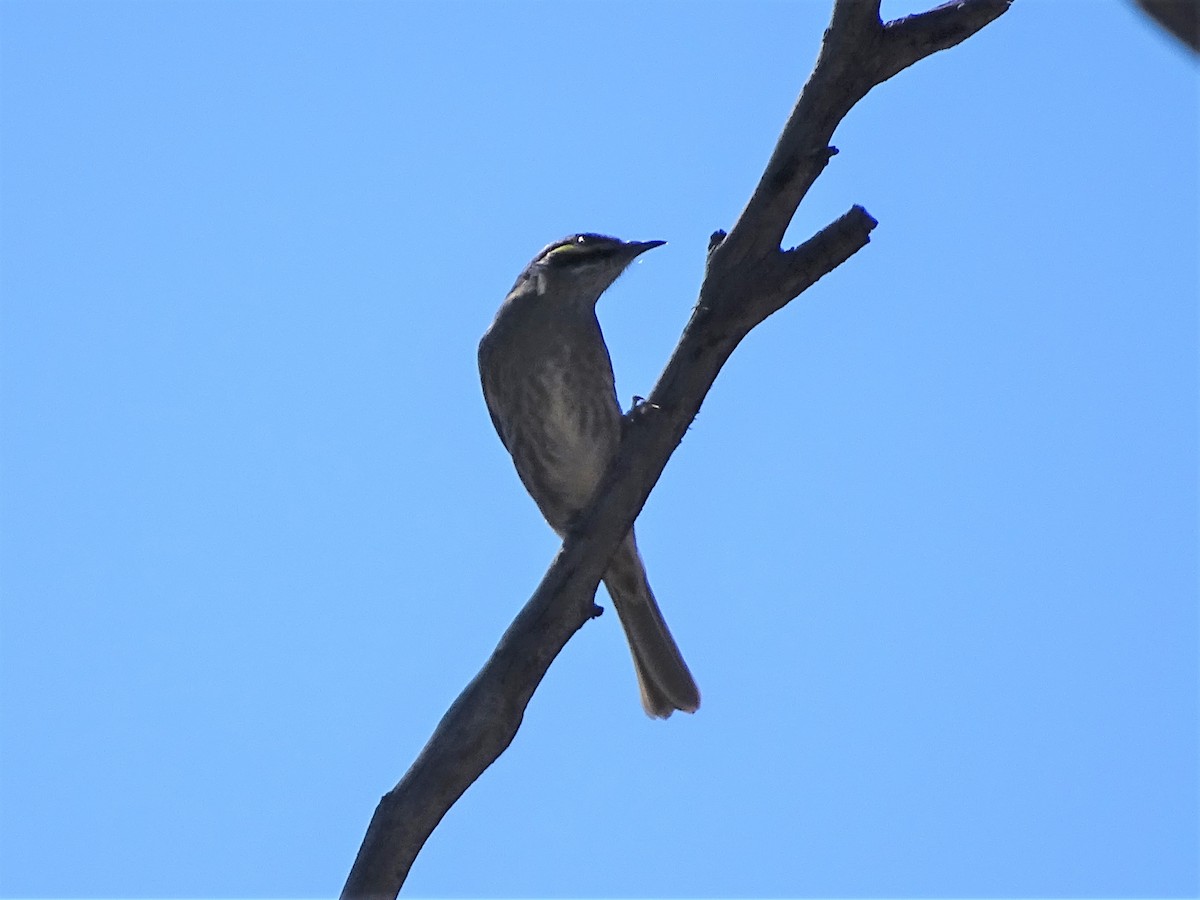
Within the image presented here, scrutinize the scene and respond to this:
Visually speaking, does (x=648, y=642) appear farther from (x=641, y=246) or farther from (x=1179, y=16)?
(x=1179, y=16)

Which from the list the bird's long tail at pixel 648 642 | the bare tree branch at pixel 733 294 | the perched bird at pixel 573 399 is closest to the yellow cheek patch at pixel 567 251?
the perched bird at pixel 573 399

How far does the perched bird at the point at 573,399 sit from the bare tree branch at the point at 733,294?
1.82 m

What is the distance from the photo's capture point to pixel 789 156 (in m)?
4.48

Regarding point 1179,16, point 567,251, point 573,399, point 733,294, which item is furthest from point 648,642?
point 1179,16

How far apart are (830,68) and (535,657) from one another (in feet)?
7.13

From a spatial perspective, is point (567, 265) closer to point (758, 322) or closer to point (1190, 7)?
point (758, 322)

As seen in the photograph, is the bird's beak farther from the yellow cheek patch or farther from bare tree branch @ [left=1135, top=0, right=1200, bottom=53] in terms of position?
bare tree branch @ [left=1135, top=0, right=1200, bottom=53]

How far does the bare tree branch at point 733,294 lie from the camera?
4285 millimetres

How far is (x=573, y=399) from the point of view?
6.45 m

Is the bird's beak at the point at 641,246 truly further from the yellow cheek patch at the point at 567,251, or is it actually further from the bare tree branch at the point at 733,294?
the bare tree branch at the point at 733,294

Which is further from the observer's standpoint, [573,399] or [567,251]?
[567,251]

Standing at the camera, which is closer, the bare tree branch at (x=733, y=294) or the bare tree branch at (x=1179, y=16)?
the bare tree branch at (x=1179, y=16)

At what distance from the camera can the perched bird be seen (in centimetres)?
646

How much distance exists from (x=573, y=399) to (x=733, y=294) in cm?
208
